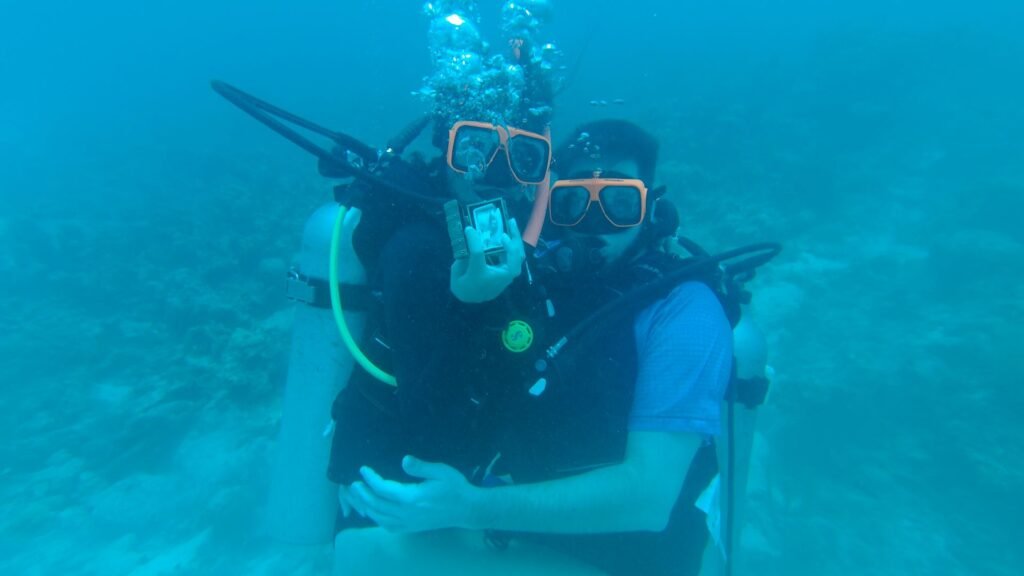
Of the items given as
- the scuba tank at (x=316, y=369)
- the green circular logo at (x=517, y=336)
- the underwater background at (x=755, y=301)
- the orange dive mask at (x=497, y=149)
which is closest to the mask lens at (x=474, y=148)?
the orange dive mask at (x=497, y=149)

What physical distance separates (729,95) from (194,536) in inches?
997

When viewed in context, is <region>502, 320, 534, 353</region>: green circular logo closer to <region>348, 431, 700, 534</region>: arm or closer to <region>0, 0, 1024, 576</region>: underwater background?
<region>348, 431, 700, 534</region>: arm

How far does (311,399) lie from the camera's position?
3342 millimetres

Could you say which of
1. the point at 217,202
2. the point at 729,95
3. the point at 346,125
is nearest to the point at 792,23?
the point at 729,95

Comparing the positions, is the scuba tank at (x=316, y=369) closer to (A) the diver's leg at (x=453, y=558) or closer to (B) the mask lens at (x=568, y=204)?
(A) the diver's leg at (x=453, y=558)

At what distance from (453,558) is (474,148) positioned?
6.94 ft

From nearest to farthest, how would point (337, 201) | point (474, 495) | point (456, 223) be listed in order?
point (456, 223) → point (474, 495) → point (337, 201)

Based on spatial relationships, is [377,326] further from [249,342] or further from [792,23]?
[792,23]

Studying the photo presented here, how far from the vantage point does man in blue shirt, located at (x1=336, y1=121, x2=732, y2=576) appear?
6.99 ft

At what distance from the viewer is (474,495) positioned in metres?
2.08

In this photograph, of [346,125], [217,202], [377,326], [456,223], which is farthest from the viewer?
[346,125]

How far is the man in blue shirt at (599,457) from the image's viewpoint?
Answer: 213 centimetres

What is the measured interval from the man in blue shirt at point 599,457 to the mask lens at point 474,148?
49 centimetres

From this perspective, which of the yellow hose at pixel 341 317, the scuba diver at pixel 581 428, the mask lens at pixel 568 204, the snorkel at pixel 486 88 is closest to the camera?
the scuba diver at pixel 581 428
